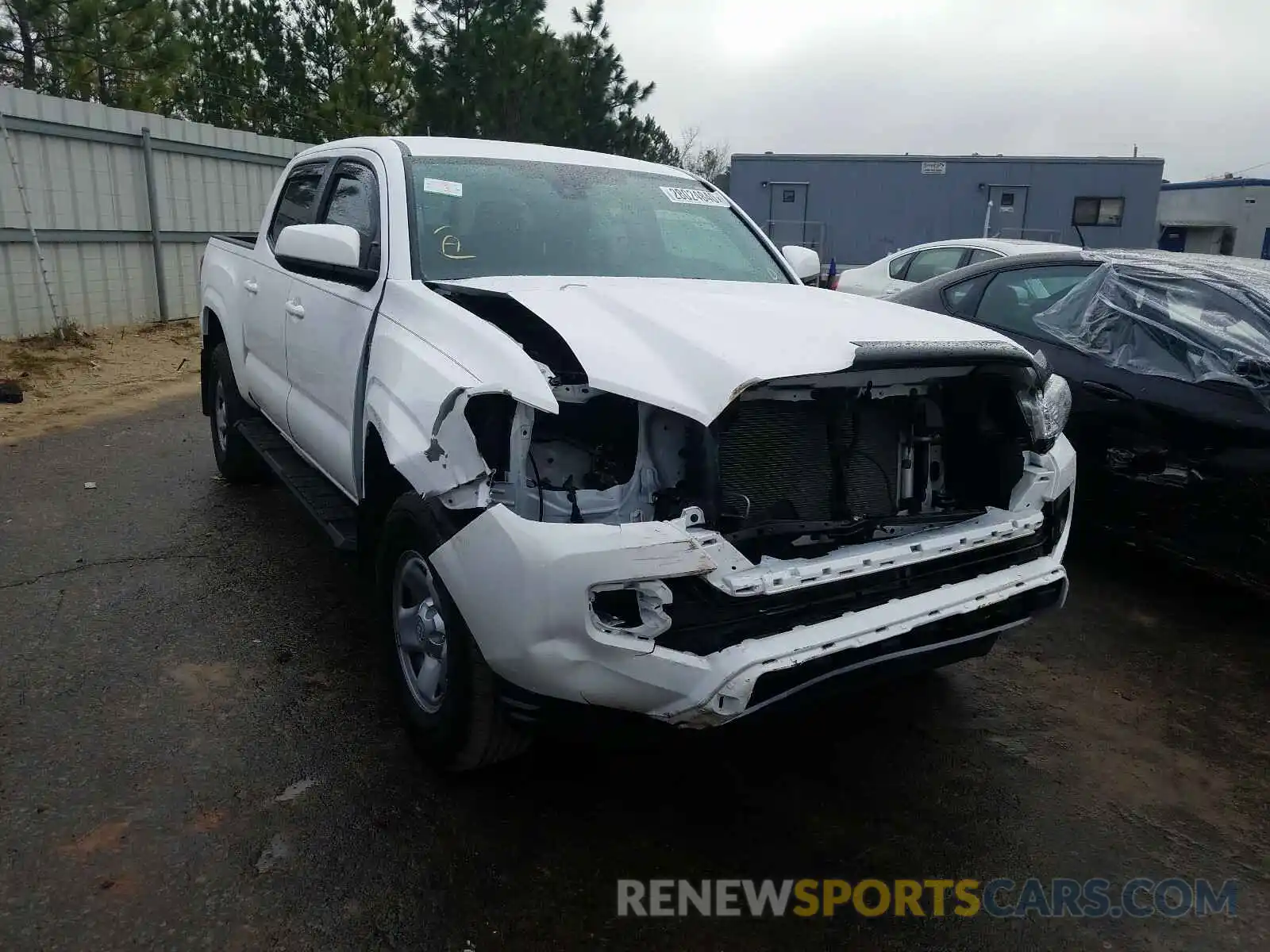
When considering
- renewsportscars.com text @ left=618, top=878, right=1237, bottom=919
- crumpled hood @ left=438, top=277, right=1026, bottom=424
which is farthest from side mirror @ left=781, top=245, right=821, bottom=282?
renewsportscars.com text @ left=618, top=878, right=1237, bottom=919

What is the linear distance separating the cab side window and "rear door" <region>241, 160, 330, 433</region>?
0.20 metres

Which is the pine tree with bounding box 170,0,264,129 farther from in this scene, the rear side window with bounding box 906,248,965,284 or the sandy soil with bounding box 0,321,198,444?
the rear side window with bounding box 906,248,965,284

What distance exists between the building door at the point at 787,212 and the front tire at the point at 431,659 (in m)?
16.2

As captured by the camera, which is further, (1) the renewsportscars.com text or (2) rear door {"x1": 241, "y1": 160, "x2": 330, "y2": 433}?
(2) rear door {"x1": 241, "y1": 160, "x2": 330, "y2": 433}

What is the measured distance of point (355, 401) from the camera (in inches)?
131

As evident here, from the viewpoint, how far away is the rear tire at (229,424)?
5.39m

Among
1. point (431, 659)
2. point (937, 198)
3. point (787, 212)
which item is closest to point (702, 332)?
point (431, 659)

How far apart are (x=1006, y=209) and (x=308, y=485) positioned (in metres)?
17.1

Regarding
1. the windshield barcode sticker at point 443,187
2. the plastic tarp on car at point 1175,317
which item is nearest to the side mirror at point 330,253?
the windshield barcode sticker at point 443,187

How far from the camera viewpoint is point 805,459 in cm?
273

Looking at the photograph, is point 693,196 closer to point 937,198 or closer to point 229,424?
point 229,424

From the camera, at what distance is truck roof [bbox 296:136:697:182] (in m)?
3.92

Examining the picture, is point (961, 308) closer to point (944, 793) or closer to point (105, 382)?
point (944, 793)

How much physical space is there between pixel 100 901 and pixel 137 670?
52.6 inches
